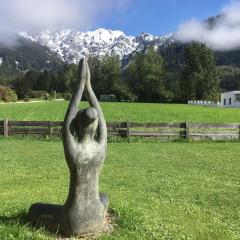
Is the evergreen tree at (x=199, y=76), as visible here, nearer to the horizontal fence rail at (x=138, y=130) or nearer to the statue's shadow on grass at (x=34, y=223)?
the horizontal fence rail at (x=138, y=130)

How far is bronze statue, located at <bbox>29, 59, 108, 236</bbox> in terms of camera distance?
7.98 m

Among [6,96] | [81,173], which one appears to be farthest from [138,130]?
[6,96]

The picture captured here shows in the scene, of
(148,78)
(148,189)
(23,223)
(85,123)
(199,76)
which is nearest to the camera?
(85,123)

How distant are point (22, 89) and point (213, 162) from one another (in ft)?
420

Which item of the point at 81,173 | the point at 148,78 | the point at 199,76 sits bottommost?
the point at 81,173

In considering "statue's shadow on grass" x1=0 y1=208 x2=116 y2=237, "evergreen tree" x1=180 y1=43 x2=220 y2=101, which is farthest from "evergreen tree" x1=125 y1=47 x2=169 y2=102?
"statue's shadow on grass" x1=0 y1=208 x2=116 y2=237

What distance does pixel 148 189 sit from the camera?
1274 cm

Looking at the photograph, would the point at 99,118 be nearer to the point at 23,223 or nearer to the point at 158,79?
the point at 23,223

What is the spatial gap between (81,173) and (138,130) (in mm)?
20538

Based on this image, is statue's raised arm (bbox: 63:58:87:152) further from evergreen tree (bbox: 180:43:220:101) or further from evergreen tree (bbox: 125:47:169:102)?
evergreen tree (bbox: 180:43:220:101)

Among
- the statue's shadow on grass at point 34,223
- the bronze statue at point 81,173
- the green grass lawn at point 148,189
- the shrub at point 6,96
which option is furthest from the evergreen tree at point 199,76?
the bronze statue at point 81,173

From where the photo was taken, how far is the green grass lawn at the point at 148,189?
847 cm

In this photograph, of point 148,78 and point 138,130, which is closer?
point 138,130

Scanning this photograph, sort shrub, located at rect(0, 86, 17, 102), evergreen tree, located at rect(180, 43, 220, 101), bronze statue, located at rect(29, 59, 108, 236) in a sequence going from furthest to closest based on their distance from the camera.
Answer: evergreen tree, located at rect(180, 43, 220, 101)
shrub, located at rect(0, 86, 17, 102)
bronze statue, located at rect(29, 59, 108, 236)
